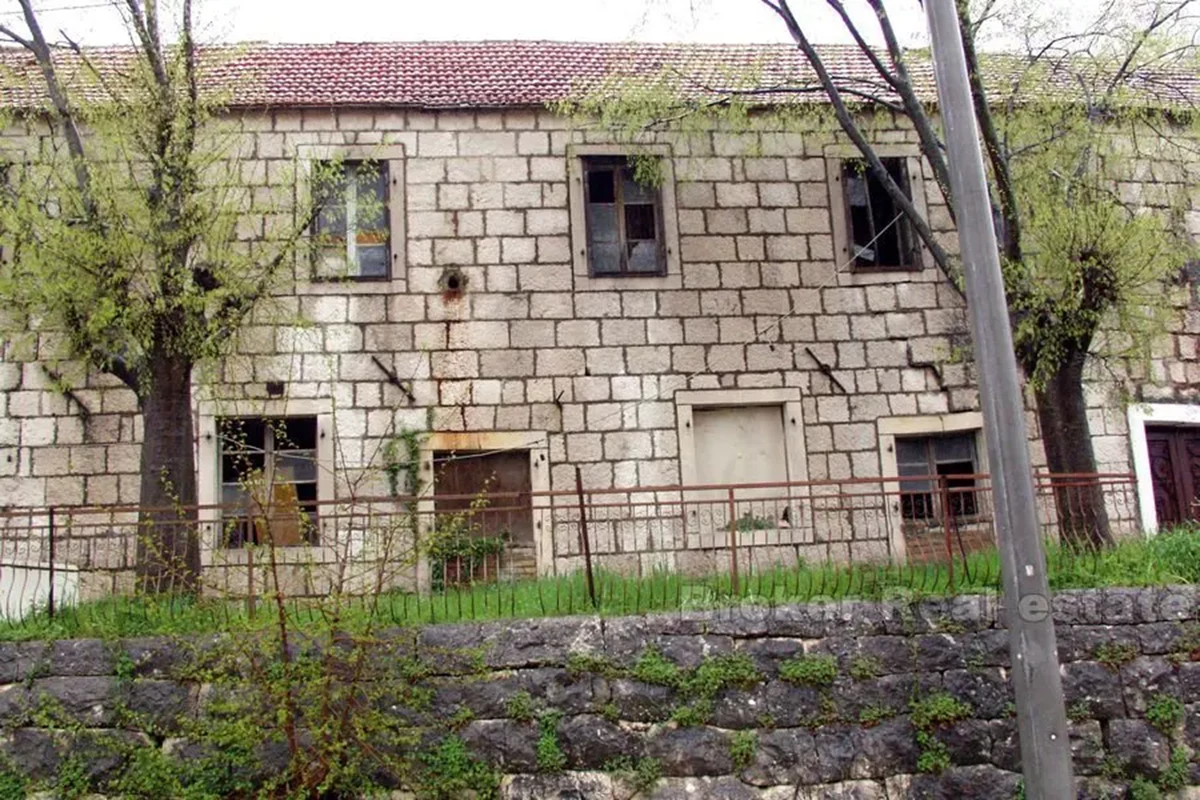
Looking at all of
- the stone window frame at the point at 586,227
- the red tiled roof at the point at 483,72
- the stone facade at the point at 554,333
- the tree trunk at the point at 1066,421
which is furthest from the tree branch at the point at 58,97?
the tree trunk at the point at 1066,421

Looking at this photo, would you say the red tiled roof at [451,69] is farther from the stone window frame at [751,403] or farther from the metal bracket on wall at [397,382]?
the stone window frame at [751,403]

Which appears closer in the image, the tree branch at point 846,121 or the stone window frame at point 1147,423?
the tree branch at point 846,121

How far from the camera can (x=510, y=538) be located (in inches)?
392

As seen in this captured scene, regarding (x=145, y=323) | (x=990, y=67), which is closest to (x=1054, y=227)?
(x=990, y=67)

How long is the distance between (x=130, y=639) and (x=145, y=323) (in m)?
2.75

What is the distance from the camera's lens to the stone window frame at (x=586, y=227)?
12.3 meters

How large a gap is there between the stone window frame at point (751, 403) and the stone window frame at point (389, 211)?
11.3ft

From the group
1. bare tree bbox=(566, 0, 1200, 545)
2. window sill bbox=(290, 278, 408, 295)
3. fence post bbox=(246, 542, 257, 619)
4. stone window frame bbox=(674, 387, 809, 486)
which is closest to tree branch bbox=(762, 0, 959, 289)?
bare tree bbox=(566, 0, 1200, 545)

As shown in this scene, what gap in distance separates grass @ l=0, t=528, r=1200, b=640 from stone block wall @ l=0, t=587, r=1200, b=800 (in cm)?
21

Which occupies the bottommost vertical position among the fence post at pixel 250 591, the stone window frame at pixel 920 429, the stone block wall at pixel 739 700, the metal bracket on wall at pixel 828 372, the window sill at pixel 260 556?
the stone block wall at pixel 739 700

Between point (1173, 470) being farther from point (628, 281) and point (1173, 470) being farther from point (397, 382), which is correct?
point (397, 382)

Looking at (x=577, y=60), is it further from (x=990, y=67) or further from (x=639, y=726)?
(x=639, y=726)

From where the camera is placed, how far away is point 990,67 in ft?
37.0

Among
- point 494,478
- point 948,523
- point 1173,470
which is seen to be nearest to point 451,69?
point 494,478
